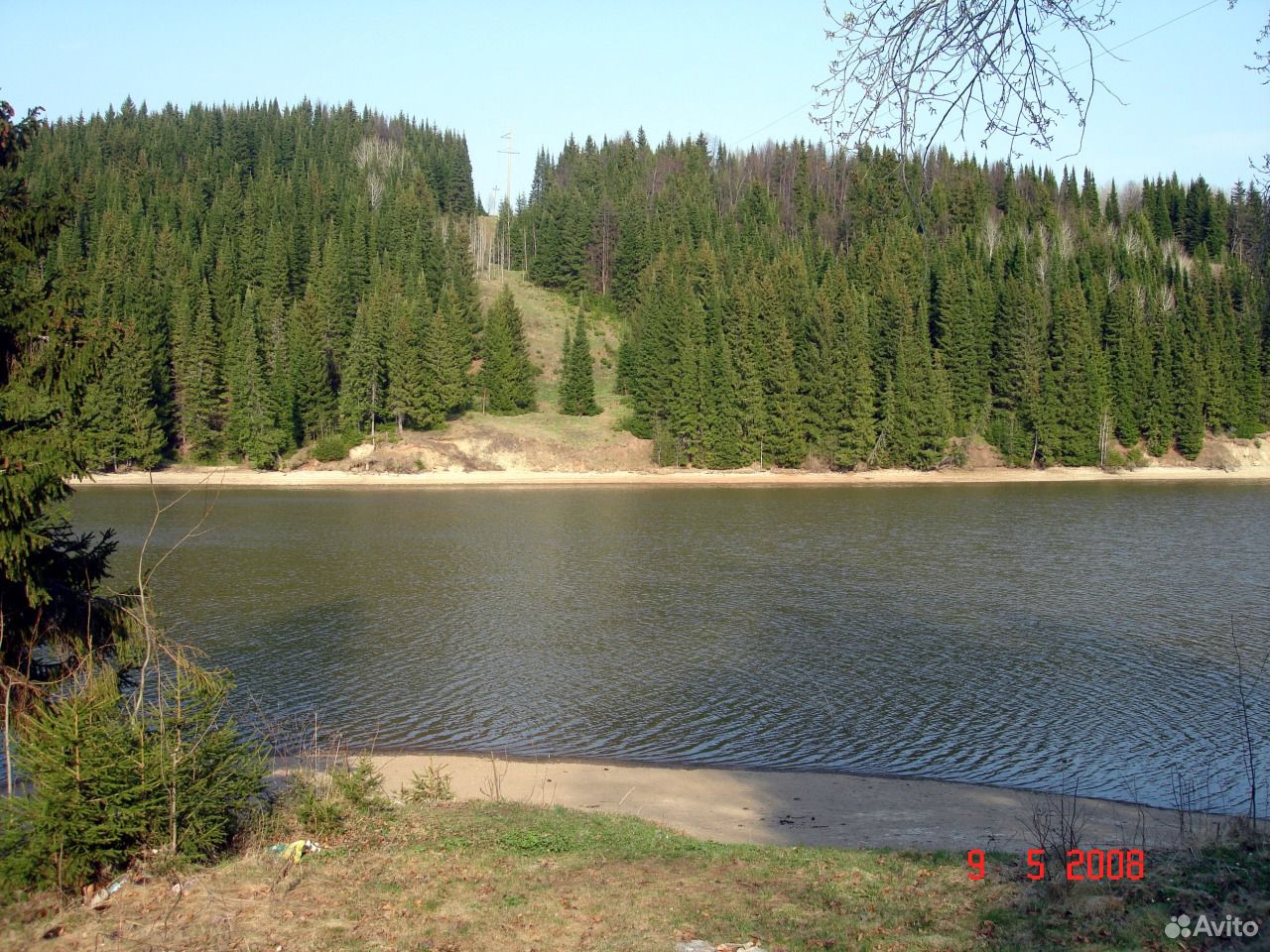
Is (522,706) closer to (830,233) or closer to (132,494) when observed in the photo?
(132,494)

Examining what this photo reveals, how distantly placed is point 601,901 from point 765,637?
15080 millimetres

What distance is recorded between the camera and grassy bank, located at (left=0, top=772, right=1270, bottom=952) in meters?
5.29

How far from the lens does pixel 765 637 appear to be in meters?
20.7

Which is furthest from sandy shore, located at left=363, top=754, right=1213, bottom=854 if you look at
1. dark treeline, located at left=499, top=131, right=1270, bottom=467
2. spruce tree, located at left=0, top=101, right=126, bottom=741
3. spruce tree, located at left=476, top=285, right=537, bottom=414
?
spruce tree, located at left=476, top=285, right=537, bottom=414

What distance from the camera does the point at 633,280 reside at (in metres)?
95.5

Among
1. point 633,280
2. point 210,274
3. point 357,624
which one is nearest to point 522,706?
point 357,624

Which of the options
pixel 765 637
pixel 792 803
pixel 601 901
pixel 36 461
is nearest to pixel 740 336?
pixel 765 637

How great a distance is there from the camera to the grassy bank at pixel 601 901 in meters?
5.29

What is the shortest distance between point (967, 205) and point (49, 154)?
327 feet
